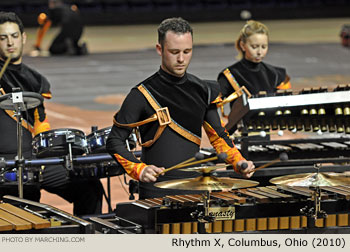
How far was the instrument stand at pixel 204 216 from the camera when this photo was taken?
188 inches

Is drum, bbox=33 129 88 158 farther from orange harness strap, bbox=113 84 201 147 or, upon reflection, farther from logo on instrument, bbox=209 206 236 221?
logo on instrument, bbox=209 206 236 221

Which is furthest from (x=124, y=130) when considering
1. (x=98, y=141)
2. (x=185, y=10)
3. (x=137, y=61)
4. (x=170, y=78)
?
(x=185, y=10)

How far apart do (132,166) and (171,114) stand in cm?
45

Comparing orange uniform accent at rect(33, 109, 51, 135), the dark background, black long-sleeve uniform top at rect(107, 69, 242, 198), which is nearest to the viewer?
black long-sleeve uniform top at rect(107, 69, 242, 198)

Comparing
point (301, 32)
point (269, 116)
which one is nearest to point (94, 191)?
point (269, 116)

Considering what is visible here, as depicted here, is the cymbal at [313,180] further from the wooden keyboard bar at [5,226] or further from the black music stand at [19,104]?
the black music stand at [19,104]

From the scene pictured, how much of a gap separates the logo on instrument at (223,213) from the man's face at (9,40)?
242 centimetres

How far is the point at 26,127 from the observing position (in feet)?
21.9

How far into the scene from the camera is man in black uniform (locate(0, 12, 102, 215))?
→ 21.4 ft

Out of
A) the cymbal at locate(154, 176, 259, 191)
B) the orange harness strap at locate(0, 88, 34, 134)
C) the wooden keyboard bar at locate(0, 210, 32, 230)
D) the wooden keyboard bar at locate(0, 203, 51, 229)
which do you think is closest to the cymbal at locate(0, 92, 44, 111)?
the orange harness strap at locate(0, 88, 34, 134)

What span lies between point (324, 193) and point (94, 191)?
216 centimetres

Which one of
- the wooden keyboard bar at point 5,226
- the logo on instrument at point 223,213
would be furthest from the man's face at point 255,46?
the wooden keyboard bar at point 5,226

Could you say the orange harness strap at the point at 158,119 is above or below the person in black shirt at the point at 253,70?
below

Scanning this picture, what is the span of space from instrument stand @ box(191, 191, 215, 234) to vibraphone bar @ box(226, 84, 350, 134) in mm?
1632
